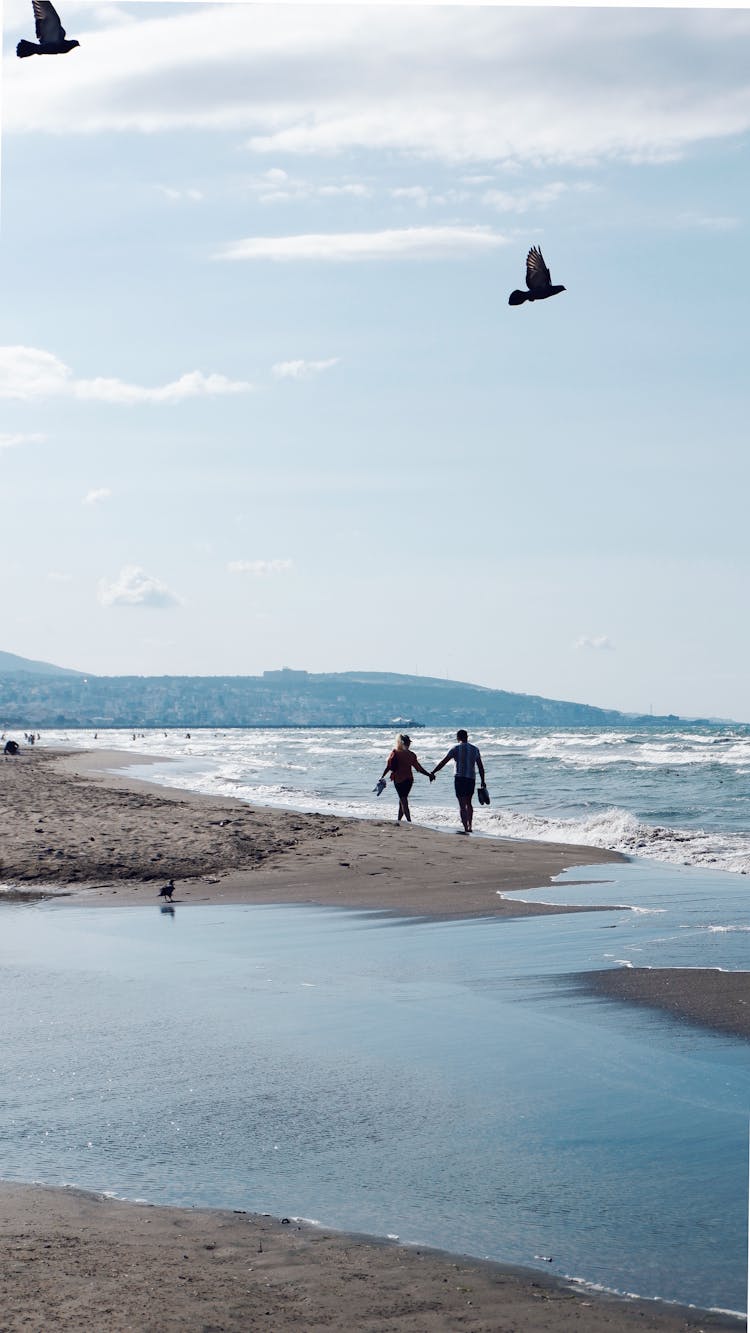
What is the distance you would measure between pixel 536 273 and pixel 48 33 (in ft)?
9.47

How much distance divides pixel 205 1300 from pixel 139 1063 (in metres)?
2.83

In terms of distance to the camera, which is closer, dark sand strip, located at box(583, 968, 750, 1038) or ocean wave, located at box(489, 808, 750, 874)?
dark sand strip, located at box(583, 968, 750, 1038)

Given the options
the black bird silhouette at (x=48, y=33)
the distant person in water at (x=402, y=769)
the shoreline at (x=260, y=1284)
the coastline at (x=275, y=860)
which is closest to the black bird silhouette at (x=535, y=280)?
the black bird silhouette at (x=48, y=33)

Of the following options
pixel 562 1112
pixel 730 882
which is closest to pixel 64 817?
pixel 730 882

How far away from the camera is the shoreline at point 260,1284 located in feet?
12.9

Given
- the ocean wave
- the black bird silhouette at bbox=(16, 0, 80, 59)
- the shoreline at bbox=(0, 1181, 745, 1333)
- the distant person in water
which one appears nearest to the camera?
the shoreline at bbox=(0, 1181, 745, 1333)

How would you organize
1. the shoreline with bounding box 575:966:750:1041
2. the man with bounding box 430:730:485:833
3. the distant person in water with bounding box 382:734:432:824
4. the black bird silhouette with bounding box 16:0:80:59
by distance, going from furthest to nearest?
the distant person in water with bounding box 382:734:432:824, the man with bounding box 430:730:485:833, the shoreline with bounding box 575:966:750:1041, the black bird silhouette with bounding box 16:0:80:59

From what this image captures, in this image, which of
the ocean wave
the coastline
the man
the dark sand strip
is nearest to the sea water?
the ocean wave

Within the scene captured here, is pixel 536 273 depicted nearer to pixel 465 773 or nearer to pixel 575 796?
pixel 465 773

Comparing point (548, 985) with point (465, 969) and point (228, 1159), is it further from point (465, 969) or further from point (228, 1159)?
point (228, 1159)

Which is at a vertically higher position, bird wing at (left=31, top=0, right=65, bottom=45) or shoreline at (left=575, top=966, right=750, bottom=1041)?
bird wing at (left=31, top=0, right=65, bottom=45)

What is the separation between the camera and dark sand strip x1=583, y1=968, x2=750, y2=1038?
7.68 metres

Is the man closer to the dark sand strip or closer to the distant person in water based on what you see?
the distant person in water

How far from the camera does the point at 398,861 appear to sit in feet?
51.5
